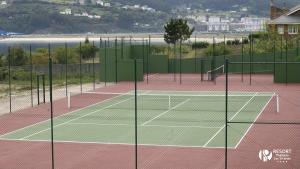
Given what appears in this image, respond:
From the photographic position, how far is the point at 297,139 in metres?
18.2

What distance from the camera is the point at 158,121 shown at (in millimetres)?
22625

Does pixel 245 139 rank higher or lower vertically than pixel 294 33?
lower

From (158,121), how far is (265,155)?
7197 millimetres

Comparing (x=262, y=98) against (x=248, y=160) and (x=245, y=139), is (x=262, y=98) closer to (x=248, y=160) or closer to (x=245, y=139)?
(x=245, y=139)

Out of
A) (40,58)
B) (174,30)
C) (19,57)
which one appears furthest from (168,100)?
(174,30)

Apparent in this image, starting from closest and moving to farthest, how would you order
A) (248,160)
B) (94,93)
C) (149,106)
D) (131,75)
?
(248,160) → (149,106) → (94,93) → (131,75)

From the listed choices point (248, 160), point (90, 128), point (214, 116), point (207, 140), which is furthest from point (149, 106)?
point (248, 160)

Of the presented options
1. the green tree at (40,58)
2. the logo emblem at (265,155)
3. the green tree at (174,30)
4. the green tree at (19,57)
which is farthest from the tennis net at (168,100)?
the green tree at (174,30)

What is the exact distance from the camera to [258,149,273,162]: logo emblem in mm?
15703

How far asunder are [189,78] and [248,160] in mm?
25526

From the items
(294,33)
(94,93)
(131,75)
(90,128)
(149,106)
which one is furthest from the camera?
(294,33)

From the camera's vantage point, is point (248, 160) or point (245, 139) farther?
point (245, 139)

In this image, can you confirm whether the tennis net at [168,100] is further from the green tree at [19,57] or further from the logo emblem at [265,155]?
the green tree at [19,57]

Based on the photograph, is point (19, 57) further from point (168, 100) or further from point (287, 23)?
point (287, 23)
